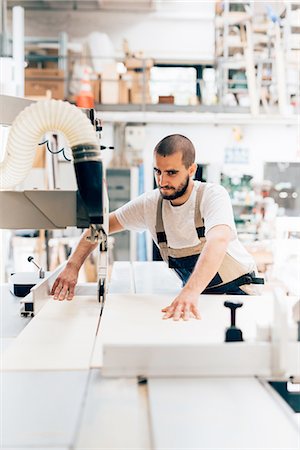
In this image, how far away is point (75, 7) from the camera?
309 inches

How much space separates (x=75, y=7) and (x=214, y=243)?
7.05m

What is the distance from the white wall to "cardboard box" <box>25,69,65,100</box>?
1.73 metres

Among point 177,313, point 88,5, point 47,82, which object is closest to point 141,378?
point 177,313

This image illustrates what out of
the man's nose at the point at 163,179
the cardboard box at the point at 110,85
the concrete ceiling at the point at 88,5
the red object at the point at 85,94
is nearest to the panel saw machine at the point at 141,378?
the man's nose at the point at 163,179

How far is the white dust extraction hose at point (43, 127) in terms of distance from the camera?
125 cm

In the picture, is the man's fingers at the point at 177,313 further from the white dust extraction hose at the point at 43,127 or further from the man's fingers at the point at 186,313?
the white dust extraction hose at the point at 43,127

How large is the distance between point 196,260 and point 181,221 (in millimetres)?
181

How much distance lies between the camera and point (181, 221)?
2.15 meters

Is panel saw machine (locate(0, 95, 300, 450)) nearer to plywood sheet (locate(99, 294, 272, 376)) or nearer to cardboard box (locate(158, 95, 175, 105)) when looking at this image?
plywood sheet (locate(99, 294, 272, 376))

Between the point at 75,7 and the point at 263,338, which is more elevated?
the point at 75,7

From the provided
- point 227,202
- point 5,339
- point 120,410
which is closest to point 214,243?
point 227,202

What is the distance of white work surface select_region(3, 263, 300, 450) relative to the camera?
832mm

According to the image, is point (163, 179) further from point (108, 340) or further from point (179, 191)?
point (108, 340)

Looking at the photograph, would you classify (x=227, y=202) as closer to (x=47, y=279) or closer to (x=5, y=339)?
(x=47, y=279)
